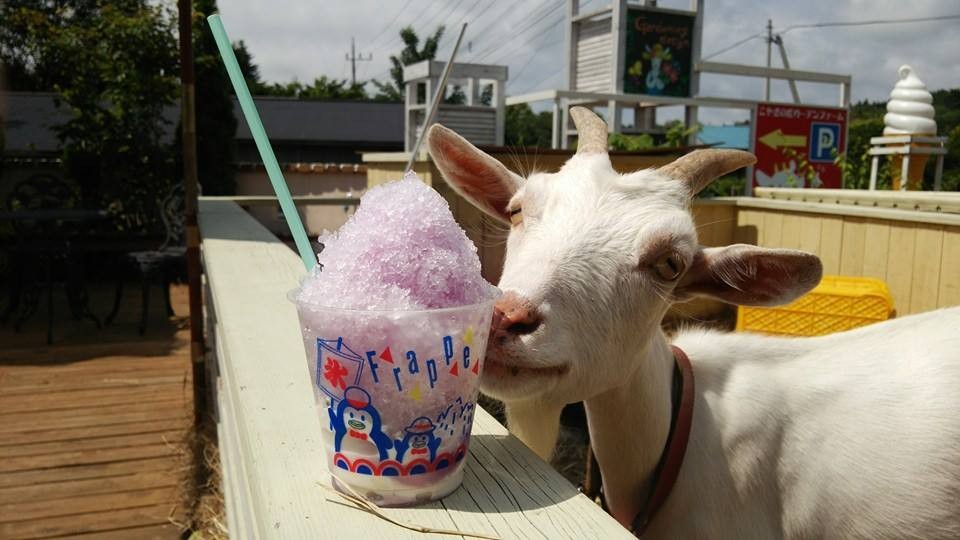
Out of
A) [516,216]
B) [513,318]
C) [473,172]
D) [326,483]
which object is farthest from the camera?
[473,172]

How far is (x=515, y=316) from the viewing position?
1.13 meters

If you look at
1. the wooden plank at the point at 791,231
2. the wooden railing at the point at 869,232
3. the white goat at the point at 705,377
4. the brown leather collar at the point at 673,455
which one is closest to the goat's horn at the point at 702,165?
the white goat at the point at 705,377

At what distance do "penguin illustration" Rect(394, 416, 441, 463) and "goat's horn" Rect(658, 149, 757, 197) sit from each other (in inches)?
38.3

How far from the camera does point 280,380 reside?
4.38 feet

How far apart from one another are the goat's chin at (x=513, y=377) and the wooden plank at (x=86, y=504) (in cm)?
259

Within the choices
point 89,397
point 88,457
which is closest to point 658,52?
point 89,397

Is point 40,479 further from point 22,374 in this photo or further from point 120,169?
point 120,169

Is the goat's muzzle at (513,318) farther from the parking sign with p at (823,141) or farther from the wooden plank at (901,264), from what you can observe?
the parking sign with p at (823,141)

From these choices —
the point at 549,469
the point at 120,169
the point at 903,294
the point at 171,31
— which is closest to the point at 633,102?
the point at 903,294

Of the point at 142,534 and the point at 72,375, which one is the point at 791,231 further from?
the point at 72,375

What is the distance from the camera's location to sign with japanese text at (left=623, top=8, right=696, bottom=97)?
703 cm

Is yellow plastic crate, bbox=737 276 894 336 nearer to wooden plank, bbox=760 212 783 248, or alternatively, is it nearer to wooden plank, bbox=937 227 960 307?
wooden plank, bbox=937 227 960 307

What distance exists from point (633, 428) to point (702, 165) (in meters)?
0.60

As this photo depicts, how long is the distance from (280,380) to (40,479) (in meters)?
2.68
